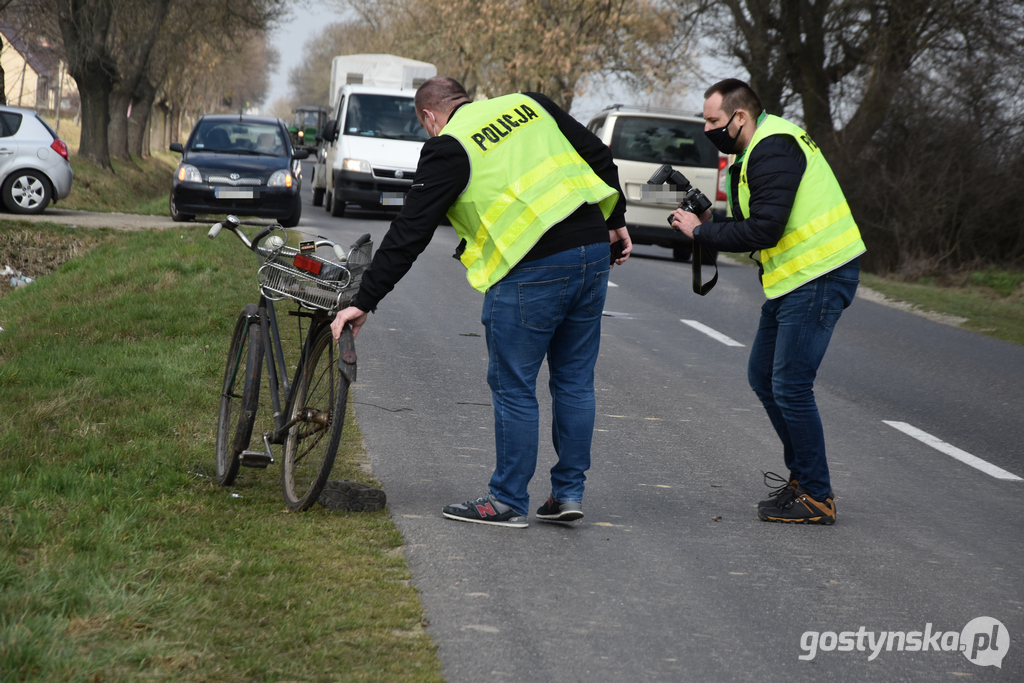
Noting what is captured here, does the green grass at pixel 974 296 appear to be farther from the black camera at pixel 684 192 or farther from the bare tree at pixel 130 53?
the bare tree at pixel 130 53

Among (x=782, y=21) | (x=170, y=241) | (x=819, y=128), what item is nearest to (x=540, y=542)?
(x=170, y=241)

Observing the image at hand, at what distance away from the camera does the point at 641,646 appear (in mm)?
3496

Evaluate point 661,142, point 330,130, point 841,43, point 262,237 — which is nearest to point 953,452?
point 262,237

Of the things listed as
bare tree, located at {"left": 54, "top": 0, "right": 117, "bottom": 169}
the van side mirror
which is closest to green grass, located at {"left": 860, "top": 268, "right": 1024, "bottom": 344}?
the van side mirror

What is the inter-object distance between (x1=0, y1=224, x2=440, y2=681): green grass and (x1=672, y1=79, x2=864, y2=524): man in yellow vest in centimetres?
186

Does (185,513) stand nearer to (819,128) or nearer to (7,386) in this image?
(7,386)

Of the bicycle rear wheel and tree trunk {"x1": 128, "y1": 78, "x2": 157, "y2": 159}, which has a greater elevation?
tree trunk {"x1": 128, "y1": 78, "x2": 157, "y2": 159}

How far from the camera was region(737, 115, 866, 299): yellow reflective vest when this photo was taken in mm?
4703

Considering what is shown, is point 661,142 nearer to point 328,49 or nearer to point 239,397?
point 239,397

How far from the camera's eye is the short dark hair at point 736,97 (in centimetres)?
476

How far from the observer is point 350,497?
462cm

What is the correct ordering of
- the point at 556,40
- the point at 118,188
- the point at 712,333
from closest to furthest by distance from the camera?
the point at 712,333
the point at 118,188
the point at 556,40

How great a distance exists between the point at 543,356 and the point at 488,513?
2.33 ft

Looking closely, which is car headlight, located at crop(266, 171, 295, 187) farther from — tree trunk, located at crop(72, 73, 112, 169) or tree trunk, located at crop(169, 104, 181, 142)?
tree trunk, located at crop(169, 104, 181, 142)
